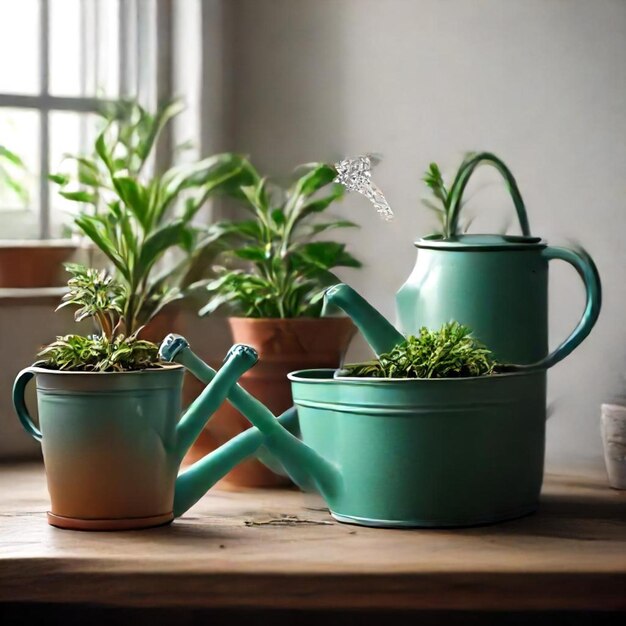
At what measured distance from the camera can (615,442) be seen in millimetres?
1175

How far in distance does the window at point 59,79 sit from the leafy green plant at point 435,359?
0.62 metres

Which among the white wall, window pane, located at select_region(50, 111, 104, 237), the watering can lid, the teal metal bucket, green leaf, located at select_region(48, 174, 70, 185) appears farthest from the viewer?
window pane, located at select_region(50, 111, 104, 237)

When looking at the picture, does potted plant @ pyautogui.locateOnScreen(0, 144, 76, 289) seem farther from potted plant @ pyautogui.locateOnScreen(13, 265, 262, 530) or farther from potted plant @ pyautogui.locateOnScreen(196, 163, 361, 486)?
potted plant @ pyautogui.locateOnScreen(13, 265, 262, 530)

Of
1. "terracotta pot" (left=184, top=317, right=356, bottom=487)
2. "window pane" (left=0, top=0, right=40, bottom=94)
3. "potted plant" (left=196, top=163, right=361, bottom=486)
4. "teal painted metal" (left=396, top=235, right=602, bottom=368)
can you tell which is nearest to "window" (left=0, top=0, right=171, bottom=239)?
"window pane" (left=0, top=0, right=40, bottom=94)

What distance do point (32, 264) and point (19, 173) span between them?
157mm

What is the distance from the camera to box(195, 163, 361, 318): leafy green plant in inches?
50.6

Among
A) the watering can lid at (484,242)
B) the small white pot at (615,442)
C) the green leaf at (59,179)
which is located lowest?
the small white pot at (615,442)

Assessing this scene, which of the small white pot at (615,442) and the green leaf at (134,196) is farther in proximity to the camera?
the green leaf at (134,196)

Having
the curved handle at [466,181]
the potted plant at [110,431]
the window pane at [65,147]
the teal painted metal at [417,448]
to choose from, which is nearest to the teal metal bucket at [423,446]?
the teal painted metal at [417,448]

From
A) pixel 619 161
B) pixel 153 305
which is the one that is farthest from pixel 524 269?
pixel 153 305

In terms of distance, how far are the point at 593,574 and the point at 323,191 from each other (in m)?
0.76

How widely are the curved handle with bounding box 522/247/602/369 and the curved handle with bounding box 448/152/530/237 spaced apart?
87 millimetres

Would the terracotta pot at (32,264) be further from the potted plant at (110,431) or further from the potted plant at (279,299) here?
the potted plant at (110,431)

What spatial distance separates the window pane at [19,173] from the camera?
1.49 m
